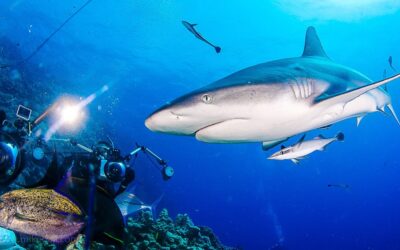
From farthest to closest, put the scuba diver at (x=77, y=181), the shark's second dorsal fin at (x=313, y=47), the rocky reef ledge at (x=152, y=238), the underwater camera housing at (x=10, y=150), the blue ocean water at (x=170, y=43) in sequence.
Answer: the blue ocean water at (x=170, y=43), the shark's second dorsal fin at (x=313, y=47), the rocky reef ledge at (x=152, y=238), the underwater camera housing at (x=10, y=150), the scuba diver at (x=77, y=181)

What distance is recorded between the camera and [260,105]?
2.75m

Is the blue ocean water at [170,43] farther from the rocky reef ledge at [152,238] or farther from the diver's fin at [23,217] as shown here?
the diver's fin at [23,217]

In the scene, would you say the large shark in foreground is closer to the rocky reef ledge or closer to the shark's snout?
the shark's snout

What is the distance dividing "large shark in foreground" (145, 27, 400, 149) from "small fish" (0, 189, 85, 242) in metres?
0.99

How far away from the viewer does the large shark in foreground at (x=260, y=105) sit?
2559 mm

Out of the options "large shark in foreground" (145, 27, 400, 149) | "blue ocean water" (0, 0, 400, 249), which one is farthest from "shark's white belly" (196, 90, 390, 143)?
"blue ocean water" (0, 0, 400, 249)

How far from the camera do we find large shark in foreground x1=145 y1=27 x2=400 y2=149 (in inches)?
101

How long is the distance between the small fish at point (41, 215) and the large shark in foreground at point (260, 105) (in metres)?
0.99

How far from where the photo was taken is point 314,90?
3230mm

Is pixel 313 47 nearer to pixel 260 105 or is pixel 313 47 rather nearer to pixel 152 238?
pixel 260 105

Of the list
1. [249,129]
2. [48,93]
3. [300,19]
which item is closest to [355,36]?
[300,19]

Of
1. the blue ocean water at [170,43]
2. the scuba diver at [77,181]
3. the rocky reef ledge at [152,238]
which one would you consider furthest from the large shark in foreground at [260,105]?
the blue ocean water at [170,43]

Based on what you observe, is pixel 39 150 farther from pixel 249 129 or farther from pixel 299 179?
pixel 299 179

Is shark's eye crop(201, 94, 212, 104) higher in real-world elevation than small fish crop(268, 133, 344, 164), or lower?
lower
